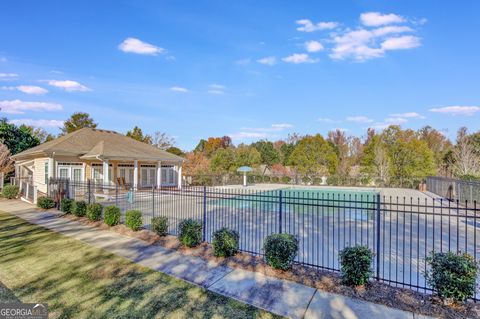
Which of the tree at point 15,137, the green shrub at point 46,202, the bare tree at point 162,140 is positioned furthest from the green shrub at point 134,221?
the bare tree at point 162,140

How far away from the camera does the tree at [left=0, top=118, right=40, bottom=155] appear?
25438 millimetres

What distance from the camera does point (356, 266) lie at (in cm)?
473

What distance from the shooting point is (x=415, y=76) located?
17672 mm

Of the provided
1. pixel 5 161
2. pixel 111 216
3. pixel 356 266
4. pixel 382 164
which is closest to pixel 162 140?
pixel 5 161

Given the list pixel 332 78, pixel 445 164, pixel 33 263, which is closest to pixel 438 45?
pixel 332 78

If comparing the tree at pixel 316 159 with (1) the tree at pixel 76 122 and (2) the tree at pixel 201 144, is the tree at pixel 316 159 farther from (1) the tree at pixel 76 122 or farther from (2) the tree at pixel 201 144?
(2) the tree at pixel 201 144

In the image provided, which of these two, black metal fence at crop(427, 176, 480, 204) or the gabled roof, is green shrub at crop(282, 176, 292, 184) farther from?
black metal fence at crop(427, 176, 480, 204)

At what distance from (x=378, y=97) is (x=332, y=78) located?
6.33 metres

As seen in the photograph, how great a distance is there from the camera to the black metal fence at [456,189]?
45.1 ft

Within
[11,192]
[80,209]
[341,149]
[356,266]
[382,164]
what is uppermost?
[341,149]

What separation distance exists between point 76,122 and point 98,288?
4129cm

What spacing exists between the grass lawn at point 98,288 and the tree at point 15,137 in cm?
2474

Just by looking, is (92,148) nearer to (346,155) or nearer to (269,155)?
(269,155)

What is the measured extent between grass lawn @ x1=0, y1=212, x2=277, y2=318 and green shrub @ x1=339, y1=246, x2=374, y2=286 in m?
1.75
